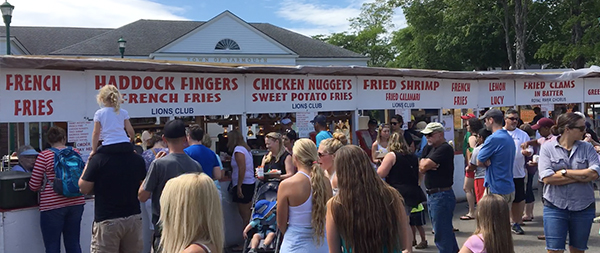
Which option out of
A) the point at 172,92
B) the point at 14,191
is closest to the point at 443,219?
the point at 172,92

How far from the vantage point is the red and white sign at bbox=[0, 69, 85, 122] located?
6.49m

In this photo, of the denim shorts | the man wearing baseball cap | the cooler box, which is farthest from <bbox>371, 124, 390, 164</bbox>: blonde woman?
the cooler box

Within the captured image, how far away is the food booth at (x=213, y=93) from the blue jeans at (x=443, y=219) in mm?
3342

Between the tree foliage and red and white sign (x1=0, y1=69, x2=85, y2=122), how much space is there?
28.5 m

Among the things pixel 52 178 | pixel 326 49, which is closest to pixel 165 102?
pixel 52 178

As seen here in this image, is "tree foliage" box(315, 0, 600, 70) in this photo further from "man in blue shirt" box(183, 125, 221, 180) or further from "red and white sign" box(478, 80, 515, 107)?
"man in blue shirt" box(183, 125, 221, 180)

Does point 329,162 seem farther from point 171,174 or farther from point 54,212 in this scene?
point 54,212

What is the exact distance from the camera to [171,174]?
15.9 feet

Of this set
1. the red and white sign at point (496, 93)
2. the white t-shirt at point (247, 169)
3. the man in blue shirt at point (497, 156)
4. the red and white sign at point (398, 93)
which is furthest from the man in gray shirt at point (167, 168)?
the red and white sign at point (496, 93)

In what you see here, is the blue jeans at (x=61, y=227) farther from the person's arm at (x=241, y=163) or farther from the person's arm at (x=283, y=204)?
the person's arm at (x=283, y=204)

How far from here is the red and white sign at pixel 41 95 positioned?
649cm

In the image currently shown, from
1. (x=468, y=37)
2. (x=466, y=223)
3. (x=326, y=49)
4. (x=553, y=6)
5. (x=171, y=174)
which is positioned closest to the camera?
(x=171, y=174)

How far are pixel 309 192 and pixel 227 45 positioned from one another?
41287mm

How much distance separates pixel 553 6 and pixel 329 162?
117ft
